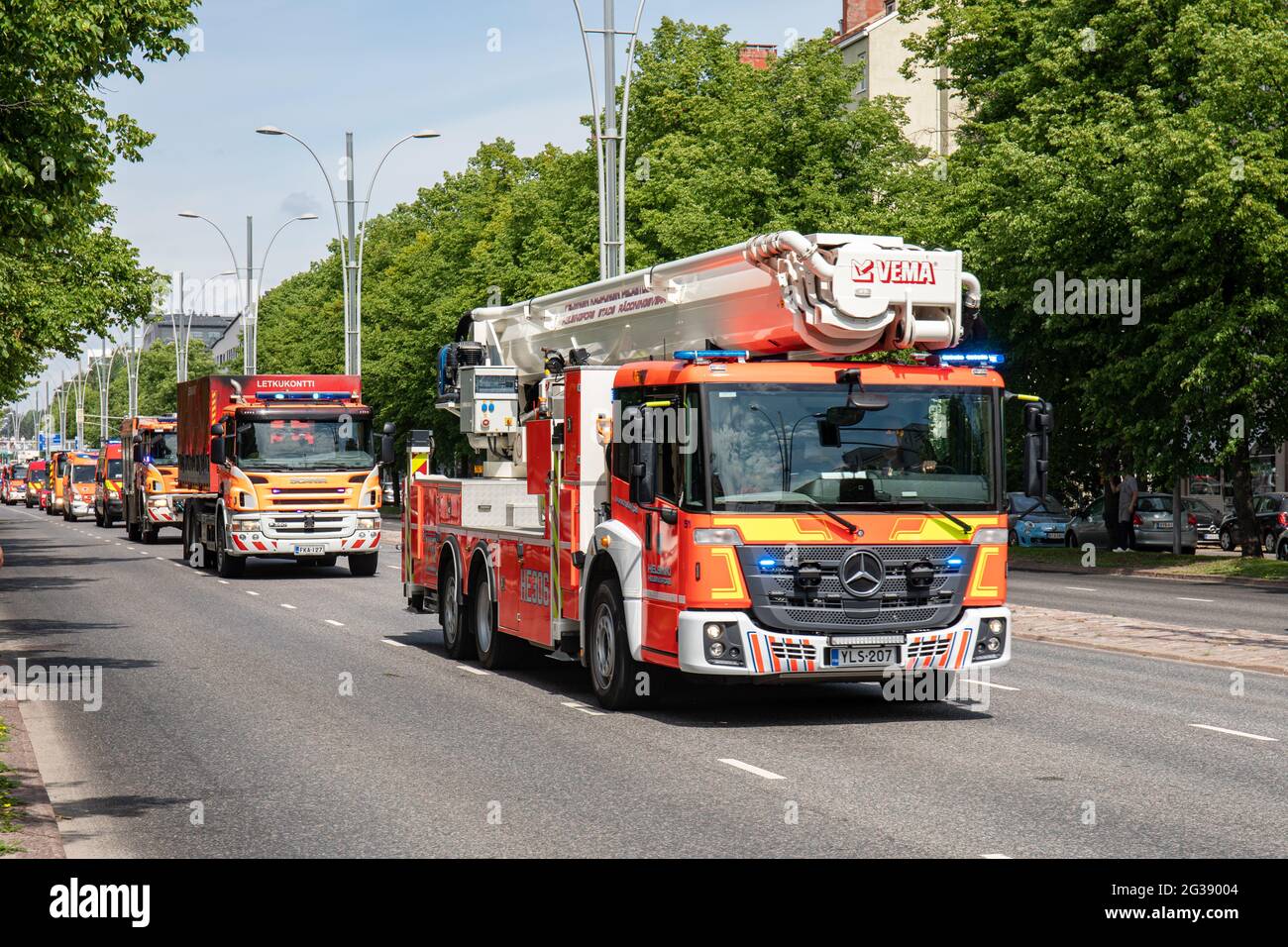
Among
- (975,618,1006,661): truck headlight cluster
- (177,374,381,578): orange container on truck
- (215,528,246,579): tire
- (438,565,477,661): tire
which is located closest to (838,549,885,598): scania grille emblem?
(975,618,1006,661): truck headlight cluster

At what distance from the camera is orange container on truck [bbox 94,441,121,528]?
57.5 m

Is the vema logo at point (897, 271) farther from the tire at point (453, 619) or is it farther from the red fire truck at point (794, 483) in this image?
the tire at point (453, 619)

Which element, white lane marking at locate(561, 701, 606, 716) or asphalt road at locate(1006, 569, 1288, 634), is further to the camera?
asphalt road at locate(1006, 569, 1288, 634)

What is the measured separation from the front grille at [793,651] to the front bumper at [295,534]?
1817cm

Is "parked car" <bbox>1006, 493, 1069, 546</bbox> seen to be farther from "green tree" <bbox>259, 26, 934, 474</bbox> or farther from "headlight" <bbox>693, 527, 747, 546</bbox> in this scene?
"headlight" <bbox>693, 527, 747, 546</bbox>

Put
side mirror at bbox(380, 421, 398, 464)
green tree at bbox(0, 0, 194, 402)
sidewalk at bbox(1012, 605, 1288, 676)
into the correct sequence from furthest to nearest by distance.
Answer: side mirror at bbox(380, 421, 398, 464) → sidewalk at bbox(1012, 605, 1288, 676) → green tree at bbox(0, 0, 194, 402)

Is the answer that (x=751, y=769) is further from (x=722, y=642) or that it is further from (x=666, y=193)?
(x=666, y=193)

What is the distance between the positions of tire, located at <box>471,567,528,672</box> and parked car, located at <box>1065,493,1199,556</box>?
93.1 ft

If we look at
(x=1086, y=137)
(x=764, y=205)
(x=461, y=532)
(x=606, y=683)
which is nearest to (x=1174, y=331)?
(x=1086, y=137)

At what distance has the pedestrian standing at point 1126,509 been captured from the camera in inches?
1563

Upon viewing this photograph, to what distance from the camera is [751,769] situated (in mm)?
10086

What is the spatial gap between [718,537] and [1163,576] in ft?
76.1
